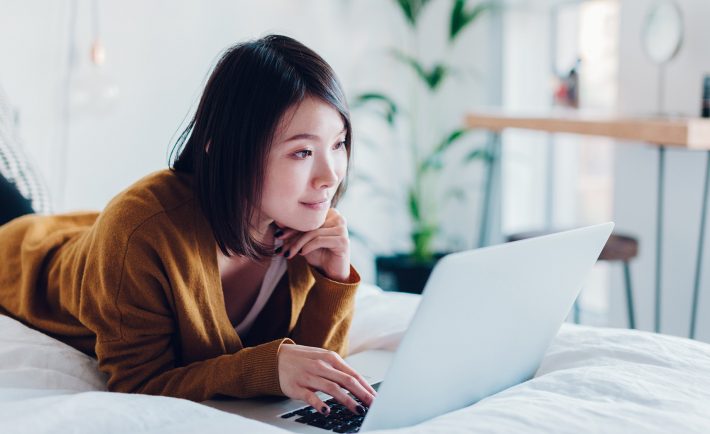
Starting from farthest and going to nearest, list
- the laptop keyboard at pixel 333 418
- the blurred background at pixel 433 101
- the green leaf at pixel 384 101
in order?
the green leaf at pixel 384 101 → the blurred background at pixel 433 101 → the laptop keyboard at pixel 333 418

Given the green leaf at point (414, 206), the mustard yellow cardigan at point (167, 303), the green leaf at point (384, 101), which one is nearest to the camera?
the mustard yellow cardigan at point (167, 303)

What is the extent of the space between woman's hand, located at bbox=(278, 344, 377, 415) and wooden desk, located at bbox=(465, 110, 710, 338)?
1.21m

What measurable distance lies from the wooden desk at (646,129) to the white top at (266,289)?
1.07 meters

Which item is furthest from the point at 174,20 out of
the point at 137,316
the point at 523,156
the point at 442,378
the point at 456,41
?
the point at 442,378

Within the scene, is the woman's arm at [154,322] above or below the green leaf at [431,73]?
below

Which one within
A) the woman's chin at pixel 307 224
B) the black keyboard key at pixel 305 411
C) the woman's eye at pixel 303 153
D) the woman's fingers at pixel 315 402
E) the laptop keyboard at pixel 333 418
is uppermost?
the woman's eye at pixel 303 153

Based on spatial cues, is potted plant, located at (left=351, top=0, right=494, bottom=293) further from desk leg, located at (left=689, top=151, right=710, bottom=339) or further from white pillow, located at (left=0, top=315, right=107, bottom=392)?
white pillow, located at (left=0, top=315, right=107, bottom=392)

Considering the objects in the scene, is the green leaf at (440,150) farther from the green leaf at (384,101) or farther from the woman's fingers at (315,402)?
the woman's fingers at (315,402)

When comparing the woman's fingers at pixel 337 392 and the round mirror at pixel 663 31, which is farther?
the round mirror at pixel 663 31

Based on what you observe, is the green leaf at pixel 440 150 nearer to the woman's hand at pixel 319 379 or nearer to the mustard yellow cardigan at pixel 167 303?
the mustard yellow cardigan at pixel 167 303

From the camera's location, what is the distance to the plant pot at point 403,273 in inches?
124

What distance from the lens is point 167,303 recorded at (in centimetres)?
106

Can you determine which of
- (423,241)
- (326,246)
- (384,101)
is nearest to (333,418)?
(326,246)

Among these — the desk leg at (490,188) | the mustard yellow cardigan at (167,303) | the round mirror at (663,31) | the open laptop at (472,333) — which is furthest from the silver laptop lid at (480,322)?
the desk leg at (490,188)
